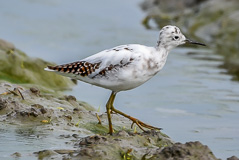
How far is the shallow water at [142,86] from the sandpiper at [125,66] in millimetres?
1037

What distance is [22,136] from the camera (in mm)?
6879

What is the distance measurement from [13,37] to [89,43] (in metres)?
2.17

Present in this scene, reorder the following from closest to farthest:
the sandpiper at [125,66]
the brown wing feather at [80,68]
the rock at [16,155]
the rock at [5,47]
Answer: the rock at [16,155] → the sandpiper at [125,66] → the brown wing feather at [80,68] → the rock at [5,47]

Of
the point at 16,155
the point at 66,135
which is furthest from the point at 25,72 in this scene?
the point at 16,155

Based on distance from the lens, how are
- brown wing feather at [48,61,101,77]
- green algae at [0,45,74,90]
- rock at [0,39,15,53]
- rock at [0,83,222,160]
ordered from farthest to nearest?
rock at [0,39,15,53]
green algae at [0,45,74,90]
brown wing feather at [48,61,101,77]
rock at [0,83,222,160]

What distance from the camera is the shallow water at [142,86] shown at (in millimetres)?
9227

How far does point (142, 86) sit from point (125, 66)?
5388 mm

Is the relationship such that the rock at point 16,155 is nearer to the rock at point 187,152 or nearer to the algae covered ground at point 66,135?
the algae covered ground at point 66,135

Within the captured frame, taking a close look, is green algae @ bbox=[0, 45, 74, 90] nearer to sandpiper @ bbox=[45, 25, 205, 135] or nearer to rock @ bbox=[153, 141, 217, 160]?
sandpiper @ bbox=[45, 25, 205, 135]

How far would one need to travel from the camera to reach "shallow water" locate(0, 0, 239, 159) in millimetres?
9227

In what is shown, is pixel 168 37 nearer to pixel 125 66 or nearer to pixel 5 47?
pixel 125 66

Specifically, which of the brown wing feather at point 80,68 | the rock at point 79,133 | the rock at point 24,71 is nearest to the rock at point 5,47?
the rock at point 24,71

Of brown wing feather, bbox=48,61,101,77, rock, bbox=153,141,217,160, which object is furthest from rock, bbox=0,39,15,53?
rock, bbox=153,141,217,160

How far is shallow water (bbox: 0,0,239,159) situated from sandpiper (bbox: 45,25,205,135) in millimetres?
1037
